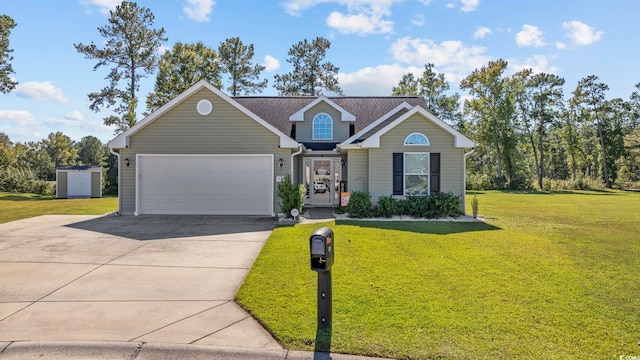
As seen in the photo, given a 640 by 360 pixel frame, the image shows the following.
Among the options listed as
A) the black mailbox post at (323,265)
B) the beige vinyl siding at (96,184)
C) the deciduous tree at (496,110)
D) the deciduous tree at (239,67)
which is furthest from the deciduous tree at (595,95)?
the beige vinyl siding at (96,184)

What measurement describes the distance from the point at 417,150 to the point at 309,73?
27.8m

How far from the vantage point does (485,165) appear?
55750mm

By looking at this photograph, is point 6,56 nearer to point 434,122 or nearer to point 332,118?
point 332,118

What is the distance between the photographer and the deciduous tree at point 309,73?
38219mm

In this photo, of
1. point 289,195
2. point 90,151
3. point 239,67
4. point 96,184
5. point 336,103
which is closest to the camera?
point 289,195

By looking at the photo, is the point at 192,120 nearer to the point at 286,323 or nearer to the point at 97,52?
the point at 286,323

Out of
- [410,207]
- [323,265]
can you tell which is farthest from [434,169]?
[323,265]

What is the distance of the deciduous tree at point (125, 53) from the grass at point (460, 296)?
27.3m

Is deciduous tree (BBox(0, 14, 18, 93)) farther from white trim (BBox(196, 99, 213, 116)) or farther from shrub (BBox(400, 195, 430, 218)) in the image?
shrub (BBox(400, 195, 430, 218))

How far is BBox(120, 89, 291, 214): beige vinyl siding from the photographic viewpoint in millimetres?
12867

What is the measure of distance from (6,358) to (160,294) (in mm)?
1767

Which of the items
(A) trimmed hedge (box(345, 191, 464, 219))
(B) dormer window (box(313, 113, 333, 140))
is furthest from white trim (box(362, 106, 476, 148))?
(B) dormer window (box(313, 113, 333, 140))

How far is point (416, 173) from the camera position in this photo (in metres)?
13.1

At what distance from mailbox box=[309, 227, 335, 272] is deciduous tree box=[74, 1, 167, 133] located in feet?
98.8
